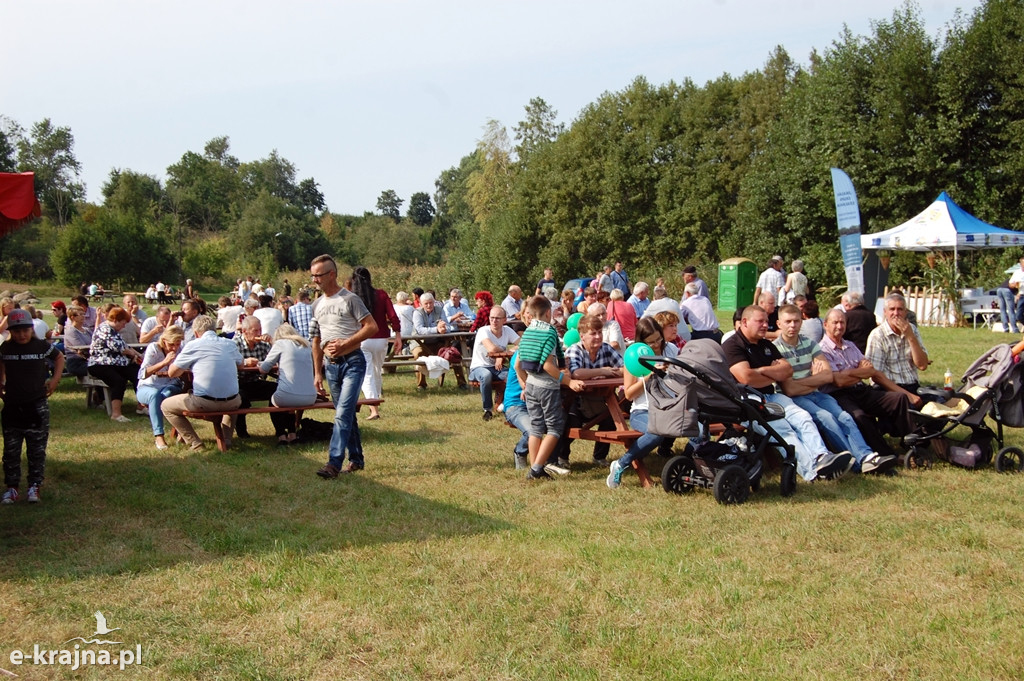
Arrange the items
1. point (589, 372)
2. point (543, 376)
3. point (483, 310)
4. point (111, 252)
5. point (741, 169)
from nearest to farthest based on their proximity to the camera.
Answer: point (543, 376) < point (589, 372) < point (483, 310) < point (741, 169) < point (111, 252)

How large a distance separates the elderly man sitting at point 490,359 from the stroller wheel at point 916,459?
14.8 feet

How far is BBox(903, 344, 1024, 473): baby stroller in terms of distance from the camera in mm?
7074

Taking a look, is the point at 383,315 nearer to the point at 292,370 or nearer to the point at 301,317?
the point at 292,370

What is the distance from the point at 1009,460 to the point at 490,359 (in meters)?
5.47

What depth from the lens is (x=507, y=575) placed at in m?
4.87

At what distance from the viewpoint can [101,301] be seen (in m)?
49.2

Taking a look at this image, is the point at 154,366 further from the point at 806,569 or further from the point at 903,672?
the point at 903,672

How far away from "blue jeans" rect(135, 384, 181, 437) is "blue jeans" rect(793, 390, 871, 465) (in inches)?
226

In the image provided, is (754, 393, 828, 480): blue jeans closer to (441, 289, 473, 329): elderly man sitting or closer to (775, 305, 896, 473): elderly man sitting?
(775, 305, 896, 473): elderly man sitting

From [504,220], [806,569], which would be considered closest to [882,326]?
[806,569]

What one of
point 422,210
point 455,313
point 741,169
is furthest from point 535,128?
point 422,210

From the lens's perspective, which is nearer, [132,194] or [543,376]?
[543,376]

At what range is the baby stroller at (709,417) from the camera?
625cm

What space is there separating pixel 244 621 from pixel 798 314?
16.2ft
